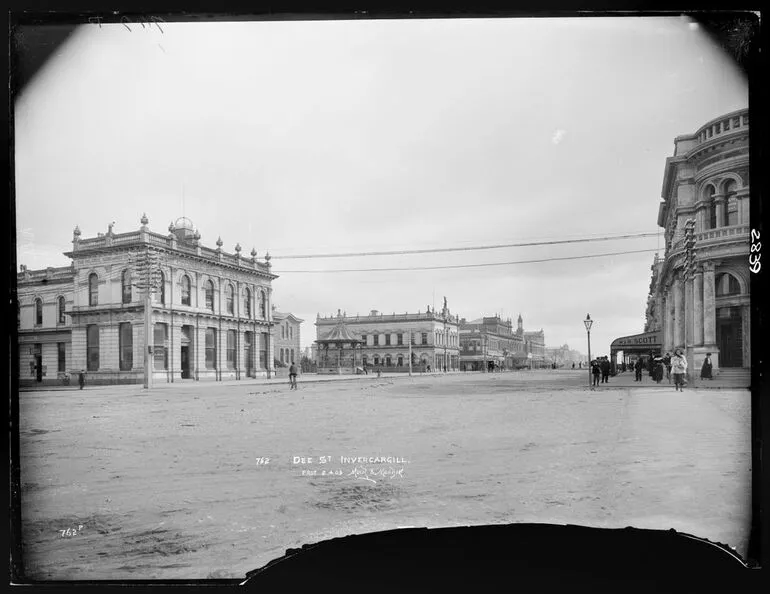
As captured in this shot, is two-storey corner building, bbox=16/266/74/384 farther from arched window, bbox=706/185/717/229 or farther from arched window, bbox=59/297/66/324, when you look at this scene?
arched window, bbox=706/185/717/229

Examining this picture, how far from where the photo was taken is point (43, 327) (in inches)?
104

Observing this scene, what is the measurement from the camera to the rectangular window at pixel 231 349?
10.3 ft

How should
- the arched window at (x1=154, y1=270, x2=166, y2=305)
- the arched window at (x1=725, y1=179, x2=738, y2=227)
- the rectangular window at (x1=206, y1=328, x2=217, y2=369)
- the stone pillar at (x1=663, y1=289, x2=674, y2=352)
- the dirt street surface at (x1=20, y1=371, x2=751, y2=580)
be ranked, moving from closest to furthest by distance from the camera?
the dirt street surface at (x1=20, y1=371, x2=751, y2=580)
the arched window at (x1=725, y1=179, x2=738, y2=227)
the stone pillar at (x1=663, y1=289, x2=674, y2=352)
the arched window at (x1=154, y1=270, x2=166, y2=305)
the rectangular window at (x1=206, y1=328, x2=217, y2=369)

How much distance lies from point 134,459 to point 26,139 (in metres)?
1.85

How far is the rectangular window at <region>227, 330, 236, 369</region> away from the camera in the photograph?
3.13 m

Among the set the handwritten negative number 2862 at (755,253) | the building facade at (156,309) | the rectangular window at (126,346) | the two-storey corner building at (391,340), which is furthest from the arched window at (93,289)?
the handwritten negative number 2862 at (755,253)

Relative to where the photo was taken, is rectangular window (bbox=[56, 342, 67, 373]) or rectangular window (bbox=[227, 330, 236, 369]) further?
rectangular window (bbox=[227, 330, 236, 369])

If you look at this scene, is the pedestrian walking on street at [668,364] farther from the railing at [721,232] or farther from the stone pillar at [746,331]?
the railing at [721,232]

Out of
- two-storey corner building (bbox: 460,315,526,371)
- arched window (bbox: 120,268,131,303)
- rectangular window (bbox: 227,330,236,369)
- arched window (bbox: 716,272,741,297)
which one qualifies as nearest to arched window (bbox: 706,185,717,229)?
arched window (bbox: 716,272,741,297)

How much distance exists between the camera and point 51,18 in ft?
8.17

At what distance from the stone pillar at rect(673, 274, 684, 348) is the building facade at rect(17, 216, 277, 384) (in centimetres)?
237

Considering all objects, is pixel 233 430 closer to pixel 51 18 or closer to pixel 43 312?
pixel 43 312

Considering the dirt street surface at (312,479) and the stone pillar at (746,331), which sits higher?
the stone pillar at (746,331)

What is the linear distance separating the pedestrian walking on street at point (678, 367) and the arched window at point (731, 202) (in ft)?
2.58
